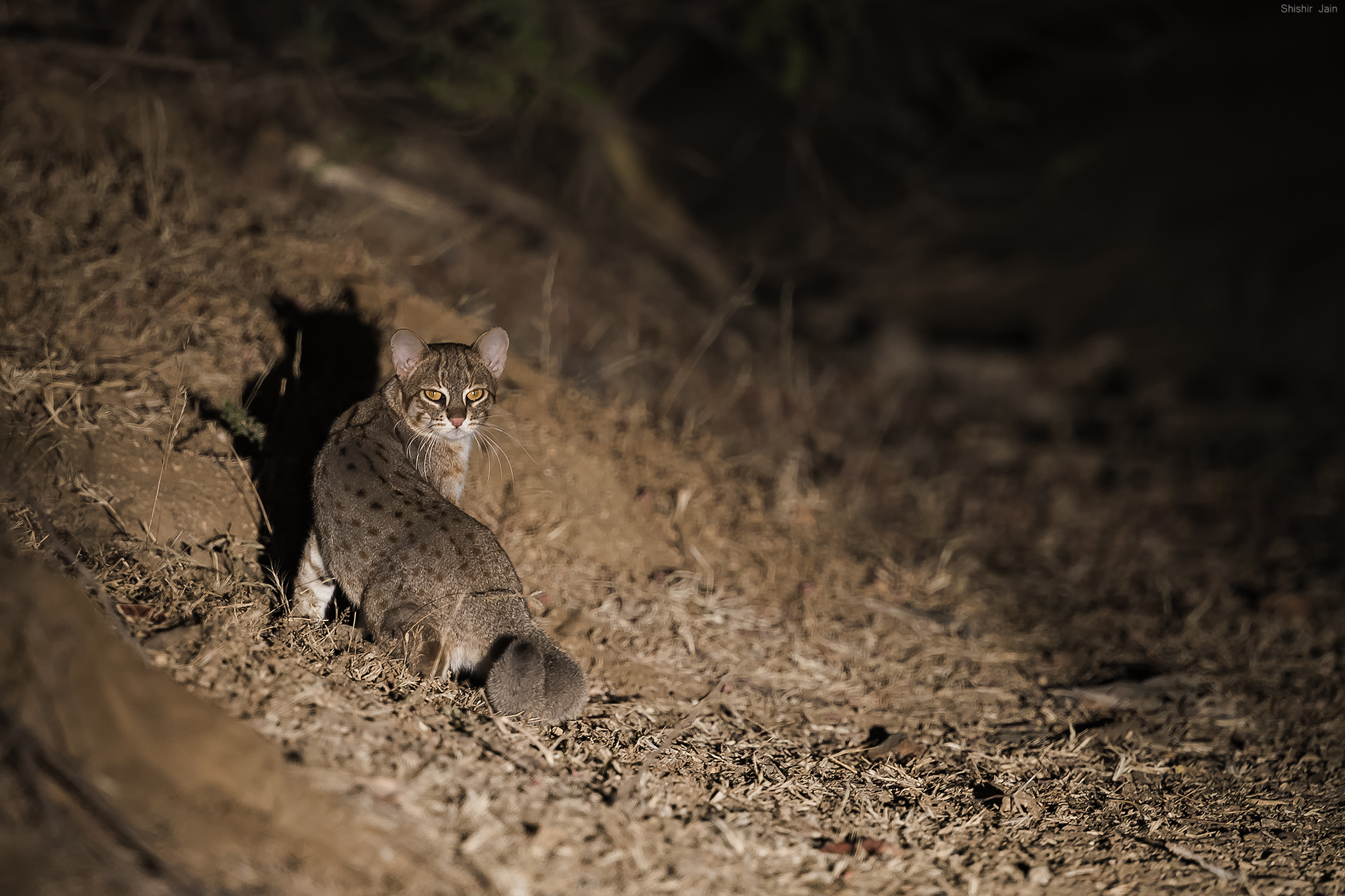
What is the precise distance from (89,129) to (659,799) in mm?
7252

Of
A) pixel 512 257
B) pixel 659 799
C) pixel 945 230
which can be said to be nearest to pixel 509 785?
pixel 659 799

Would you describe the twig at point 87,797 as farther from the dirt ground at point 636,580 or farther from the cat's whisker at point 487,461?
the cat's whisker at point 487,461

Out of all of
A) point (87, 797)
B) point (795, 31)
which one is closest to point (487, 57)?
point (795, 31)

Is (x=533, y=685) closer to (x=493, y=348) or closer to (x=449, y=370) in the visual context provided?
(x=449, y=370)

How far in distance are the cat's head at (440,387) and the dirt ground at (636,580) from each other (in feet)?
3.28

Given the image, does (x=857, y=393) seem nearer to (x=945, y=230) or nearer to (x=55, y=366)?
(x=945, y=230)

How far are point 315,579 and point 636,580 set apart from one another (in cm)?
217

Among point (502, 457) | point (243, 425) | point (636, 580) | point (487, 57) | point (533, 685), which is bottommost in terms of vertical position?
point (636, 580)

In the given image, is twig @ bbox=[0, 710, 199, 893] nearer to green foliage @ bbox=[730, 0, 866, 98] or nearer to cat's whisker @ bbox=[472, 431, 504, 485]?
cat's whisker @ bbox=[472, 431, 504, 485]

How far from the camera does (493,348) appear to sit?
525 centimetres

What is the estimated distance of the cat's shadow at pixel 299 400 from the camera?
5230 millimetres

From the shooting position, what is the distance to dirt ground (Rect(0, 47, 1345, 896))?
379 cm

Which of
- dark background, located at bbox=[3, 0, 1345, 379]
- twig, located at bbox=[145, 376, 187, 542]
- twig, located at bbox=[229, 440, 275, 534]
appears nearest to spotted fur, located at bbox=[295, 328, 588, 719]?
twig, located at bbox=[229, 440, 275, 534]

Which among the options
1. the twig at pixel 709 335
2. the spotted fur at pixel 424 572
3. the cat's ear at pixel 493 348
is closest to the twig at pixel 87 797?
the spotted fur at pixel 424 572
